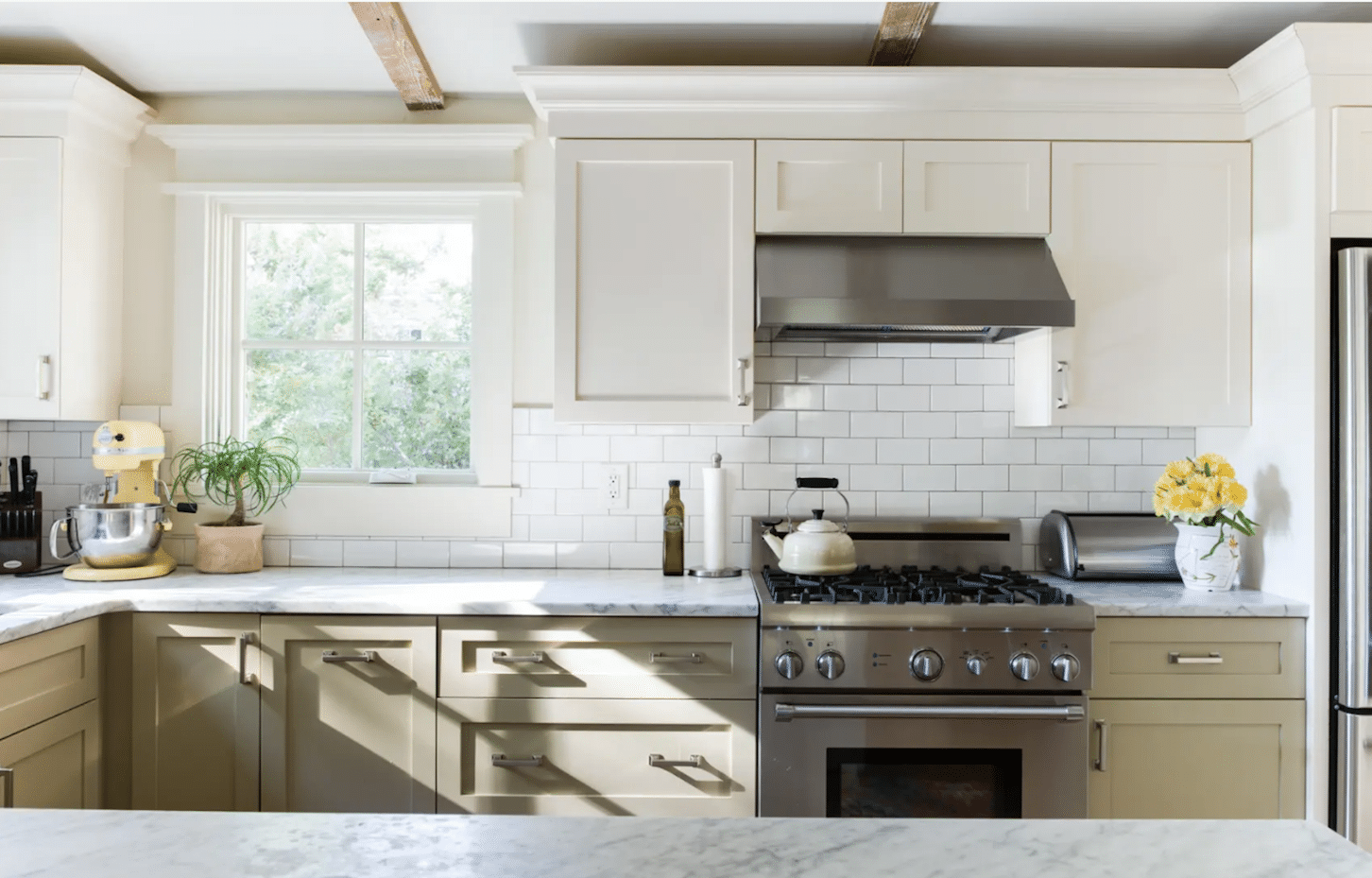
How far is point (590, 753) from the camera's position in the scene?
241 cm

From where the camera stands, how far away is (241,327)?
3195mm

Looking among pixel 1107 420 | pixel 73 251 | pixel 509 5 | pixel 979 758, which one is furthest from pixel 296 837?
pixel 73 251

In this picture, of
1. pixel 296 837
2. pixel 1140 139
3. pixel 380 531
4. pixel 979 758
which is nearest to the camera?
pixel 296 837

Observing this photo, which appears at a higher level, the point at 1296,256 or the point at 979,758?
the point at 1296,256

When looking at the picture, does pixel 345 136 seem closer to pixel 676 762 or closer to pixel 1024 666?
pixel 676 762

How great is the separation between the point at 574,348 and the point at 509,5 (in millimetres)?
932

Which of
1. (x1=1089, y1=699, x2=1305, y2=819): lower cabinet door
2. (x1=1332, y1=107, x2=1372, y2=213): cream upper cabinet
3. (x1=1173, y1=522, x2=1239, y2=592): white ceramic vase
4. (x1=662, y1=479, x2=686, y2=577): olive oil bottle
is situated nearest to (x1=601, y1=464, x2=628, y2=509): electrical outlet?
(x1=662, y1=479, x2=686, y2=577): olive oil bottle

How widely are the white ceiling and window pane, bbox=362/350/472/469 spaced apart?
0.93m

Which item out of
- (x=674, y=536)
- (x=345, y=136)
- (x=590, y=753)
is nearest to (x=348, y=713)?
(x=590, y=753)

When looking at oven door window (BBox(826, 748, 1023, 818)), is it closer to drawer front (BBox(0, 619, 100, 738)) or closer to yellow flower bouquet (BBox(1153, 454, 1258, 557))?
yellow flower bouquet (BBox(1153, 454, 1258, 557))

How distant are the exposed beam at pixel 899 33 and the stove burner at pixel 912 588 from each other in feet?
4.97

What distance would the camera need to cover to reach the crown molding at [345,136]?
3033 mm

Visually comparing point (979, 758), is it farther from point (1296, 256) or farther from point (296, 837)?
point (296, 837)

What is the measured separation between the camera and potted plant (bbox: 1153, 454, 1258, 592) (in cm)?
254
